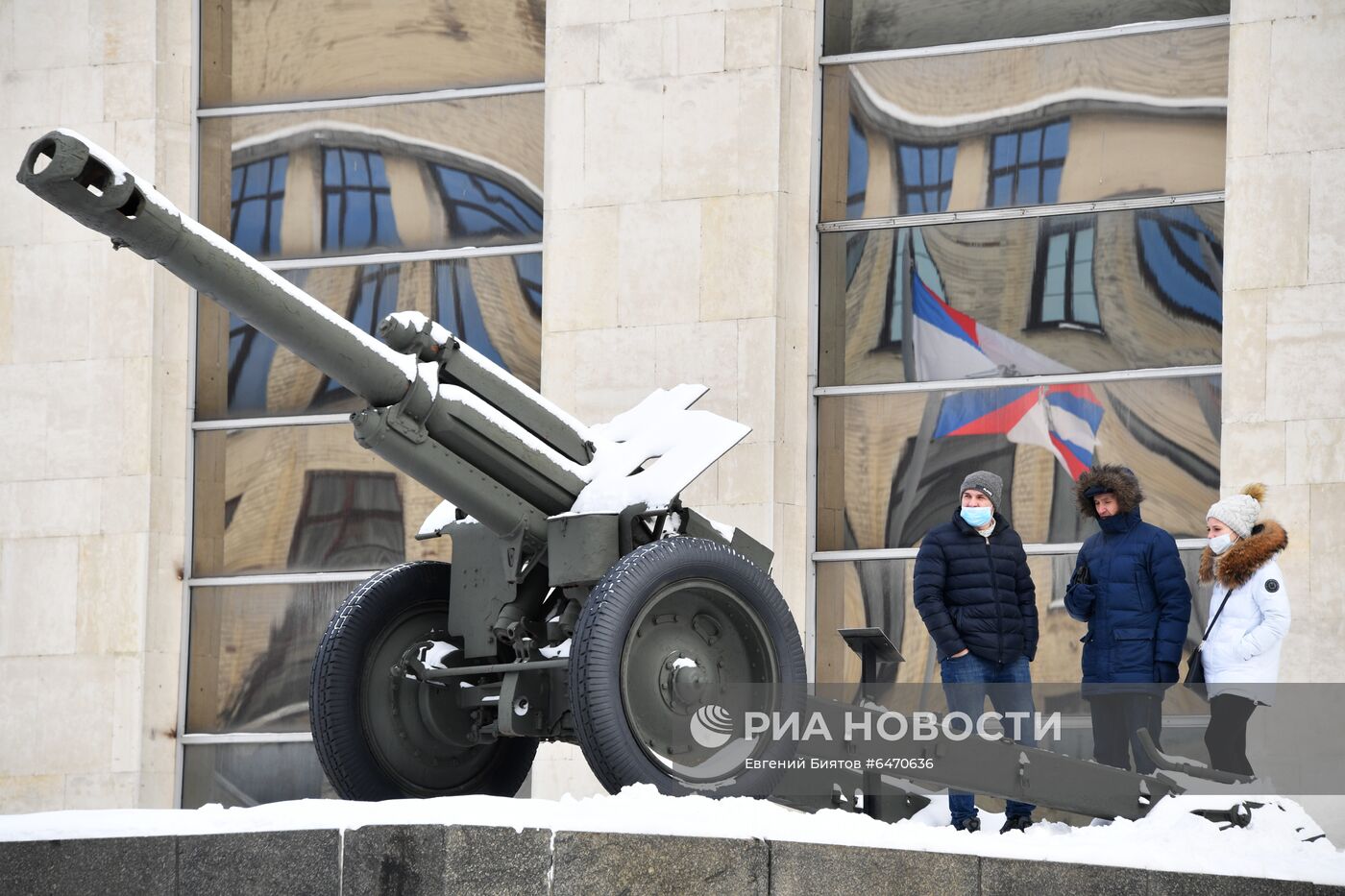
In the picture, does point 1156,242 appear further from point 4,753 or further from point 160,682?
point 4,753

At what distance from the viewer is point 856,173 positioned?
12703 mm

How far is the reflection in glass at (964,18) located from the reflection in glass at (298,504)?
14.0 feet

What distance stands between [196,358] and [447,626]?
Answer: 586 centimetres

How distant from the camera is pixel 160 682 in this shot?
12.8 meters

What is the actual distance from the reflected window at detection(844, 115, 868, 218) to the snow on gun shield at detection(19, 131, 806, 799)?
14.8 feet

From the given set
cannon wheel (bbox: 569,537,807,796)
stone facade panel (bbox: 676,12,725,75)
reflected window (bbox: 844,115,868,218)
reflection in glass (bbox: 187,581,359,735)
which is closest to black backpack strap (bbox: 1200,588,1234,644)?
cannon wheel (bbox: 569,537,807,796)

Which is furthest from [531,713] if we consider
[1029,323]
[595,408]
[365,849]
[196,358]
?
[196,358]

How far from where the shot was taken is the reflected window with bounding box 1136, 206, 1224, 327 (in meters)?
11.9

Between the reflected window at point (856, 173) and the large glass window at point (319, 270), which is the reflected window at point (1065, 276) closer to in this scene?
the reflected window at point (856, 173)

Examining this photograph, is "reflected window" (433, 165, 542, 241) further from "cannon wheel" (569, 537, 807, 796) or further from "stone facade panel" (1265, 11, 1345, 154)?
"cannon wheel" (569, 537, 807, 796)

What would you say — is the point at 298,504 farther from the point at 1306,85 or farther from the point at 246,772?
the point at 1306,85

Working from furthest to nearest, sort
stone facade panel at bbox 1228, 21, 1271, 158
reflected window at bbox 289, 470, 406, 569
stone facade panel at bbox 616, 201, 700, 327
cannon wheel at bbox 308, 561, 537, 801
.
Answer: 1. reflected window at bbox 289, 470, 406, 569
2. stone facade panel at bbox 616, 201, 700, 327
3. stone facade panel at bbox 1228, 21, 1271, 158
4. cannon wheel at bbox 308, 561, 537, 801

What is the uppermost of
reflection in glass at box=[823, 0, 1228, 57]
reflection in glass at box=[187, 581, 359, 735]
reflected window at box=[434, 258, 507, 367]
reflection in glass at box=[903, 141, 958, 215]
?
reflection in glass at box=[823, 0, 1228, 57]

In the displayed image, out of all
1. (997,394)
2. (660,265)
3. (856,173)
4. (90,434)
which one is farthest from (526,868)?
(90,434)
